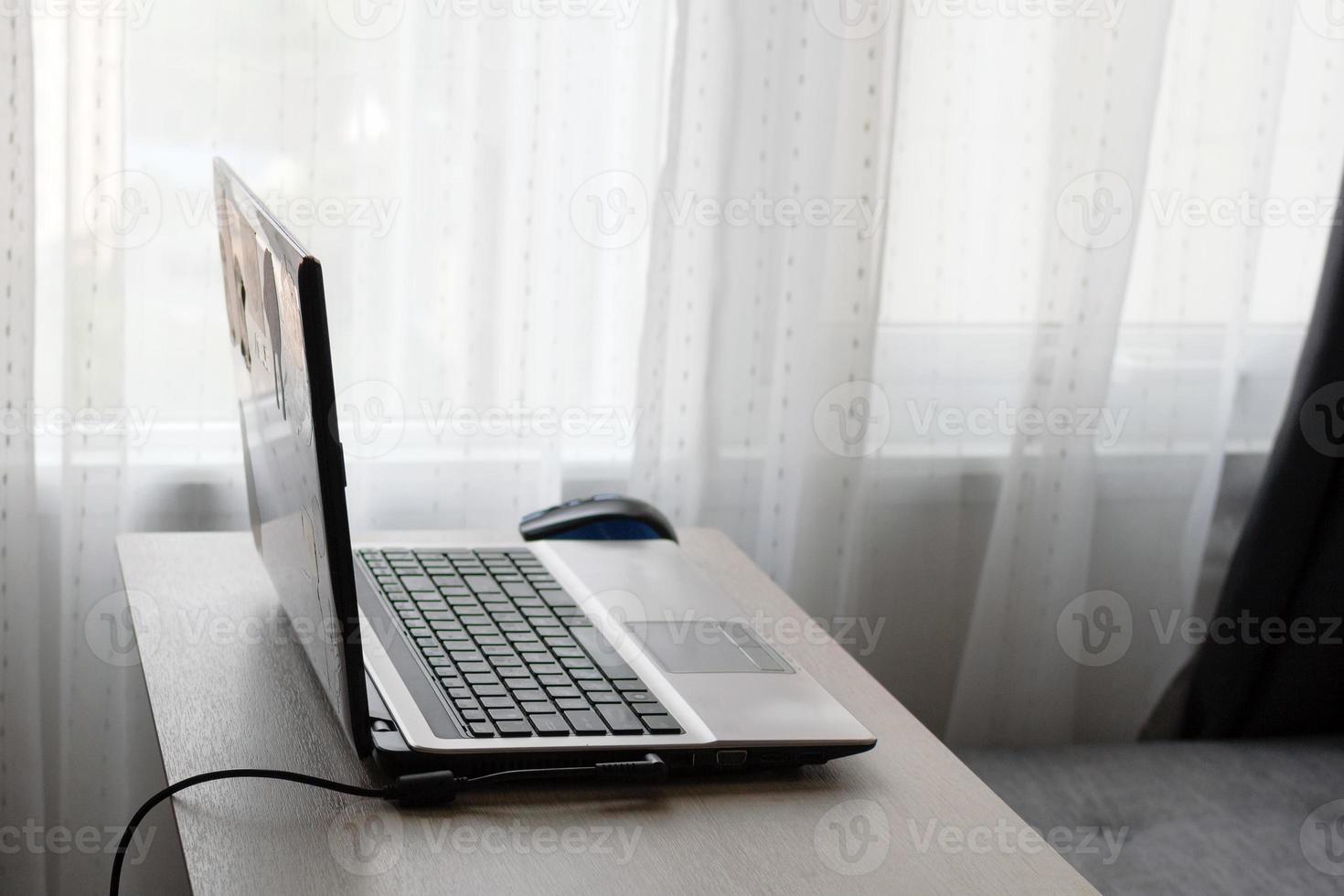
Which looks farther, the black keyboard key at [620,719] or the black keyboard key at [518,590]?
the black keyboard key at [518,590]

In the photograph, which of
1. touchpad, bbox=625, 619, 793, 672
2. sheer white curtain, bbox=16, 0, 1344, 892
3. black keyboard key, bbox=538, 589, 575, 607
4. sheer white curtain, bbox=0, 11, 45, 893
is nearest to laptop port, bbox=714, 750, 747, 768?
touchpad, bbox=625, 619, 793, 672

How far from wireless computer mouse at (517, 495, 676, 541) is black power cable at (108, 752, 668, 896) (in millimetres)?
476

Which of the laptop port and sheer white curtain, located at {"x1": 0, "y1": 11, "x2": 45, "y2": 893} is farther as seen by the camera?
sheer white curtain, located at {"x1": 0, "y1": 11, "x2": 45, "y2": 893}

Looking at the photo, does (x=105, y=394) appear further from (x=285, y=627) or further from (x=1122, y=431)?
(x=1122, y=431)

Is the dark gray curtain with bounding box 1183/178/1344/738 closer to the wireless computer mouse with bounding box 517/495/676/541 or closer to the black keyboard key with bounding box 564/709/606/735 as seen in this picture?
the wireless computer mouse with bounding box 517/495/676/541

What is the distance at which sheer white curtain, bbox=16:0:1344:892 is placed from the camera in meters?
1.63

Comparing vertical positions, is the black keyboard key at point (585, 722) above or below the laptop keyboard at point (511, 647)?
below

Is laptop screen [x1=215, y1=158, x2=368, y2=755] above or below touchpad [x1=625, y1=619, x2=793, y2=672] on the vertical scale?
above

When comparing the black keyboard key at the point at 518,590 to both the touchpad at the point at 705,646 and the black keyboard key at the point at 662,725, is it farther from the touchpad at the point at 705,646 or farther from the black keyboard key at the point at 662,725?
the black keyboard key at the point at 662,725

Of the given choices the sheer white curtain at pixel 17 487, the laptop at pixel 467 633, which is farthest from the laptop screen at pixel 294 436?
the sheer white curtain at pixel 17 487

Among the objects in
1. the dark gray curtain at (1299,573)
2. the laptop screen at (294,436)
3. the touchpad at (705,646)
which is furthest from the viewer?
the dark gray curtain at (1299,573)

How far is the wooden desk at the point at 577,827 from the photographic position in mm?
772

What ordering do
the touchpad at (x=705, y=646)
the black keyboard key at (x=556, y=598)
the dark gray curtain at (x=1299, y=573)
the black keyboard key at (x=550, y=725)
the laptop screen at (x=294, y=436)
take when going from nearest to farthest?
the laptop screen at (x=294, y=436) < the black keyboard key at (x=550, y=725) < the touchpad at (x=705, y=646) < the black keyboard key at (x=556, y=598) < the dark gray curtain at (x=1299, y=573)

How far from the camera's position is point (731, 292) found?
5.96 feet
